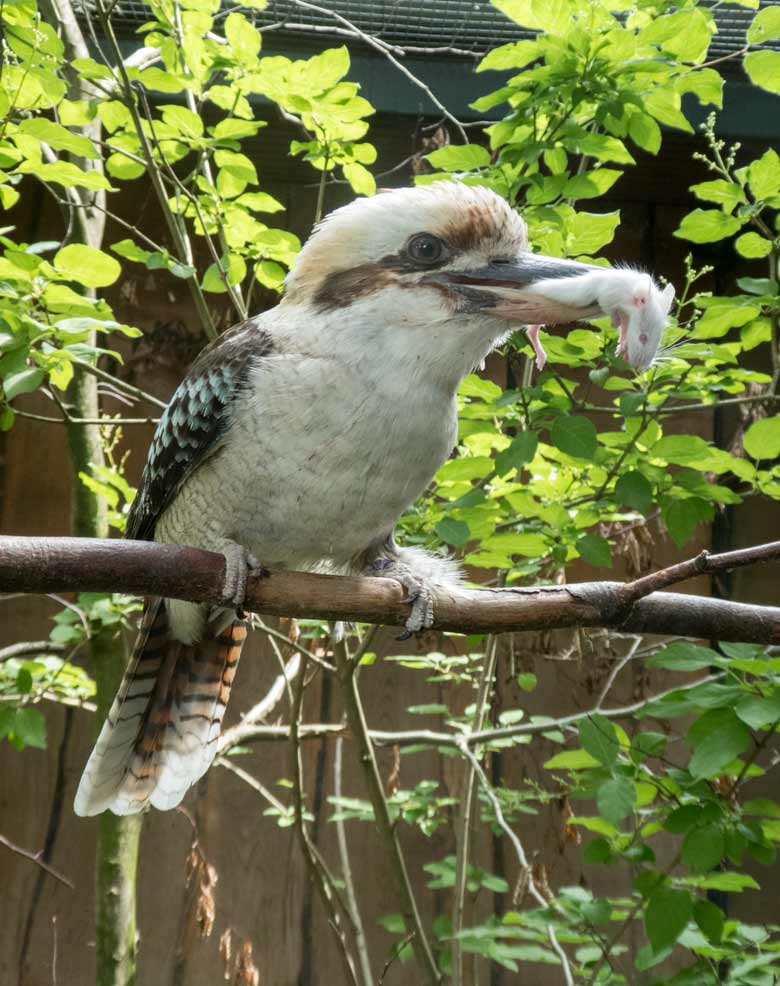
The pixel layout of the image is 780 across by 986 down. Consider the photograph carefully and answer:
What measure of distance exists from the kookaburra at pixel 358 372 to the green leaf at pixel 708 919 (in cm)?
60

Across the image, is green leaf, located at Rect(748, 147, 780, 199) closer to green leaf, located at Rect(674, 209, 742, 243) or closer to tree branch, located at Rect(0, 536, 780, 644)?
green leaf, located at Rect(674, 209, 742, 243)

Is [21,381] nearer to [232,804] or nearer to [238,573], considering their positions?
[238,573]

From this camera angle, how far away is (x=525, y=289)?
127 cm

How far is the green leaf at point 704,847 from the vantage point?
1387 millimetres

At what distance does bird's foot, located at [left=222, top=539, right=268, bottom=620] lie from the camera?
4.08 feet

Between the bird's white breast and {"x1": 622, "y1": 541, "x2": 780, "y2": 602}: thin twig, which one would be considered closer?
{"x1": 622, "y1": 541, "x2": 780, "y2": 602}: thin twig

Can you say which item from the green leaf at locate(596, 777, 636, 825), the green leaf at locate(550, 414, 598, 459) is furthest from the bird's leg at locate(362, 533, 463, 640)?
the green leaf at locate(596, 777, 636, 825)

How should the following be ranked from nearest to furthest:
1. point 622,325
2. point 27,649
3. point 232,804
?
1. point 622,325
2. point 27,649
3. point 232,804

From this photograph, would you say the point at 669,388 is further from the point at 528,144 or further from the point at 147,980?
the point at 147,980

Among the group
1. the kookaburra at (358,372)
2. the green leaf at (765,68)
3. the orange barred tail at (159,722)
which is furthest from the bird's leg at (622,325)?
the orange barred tail at (159,722)

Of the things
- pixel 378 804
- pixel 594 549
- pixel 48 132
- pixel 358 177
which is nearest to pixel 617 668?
pixel 378 804

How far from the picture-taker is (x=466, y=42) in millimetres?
2449

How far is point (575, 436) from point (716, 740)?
17.7 inches

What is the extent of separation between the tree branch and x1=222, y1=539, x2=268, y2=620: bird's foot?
1 cm
